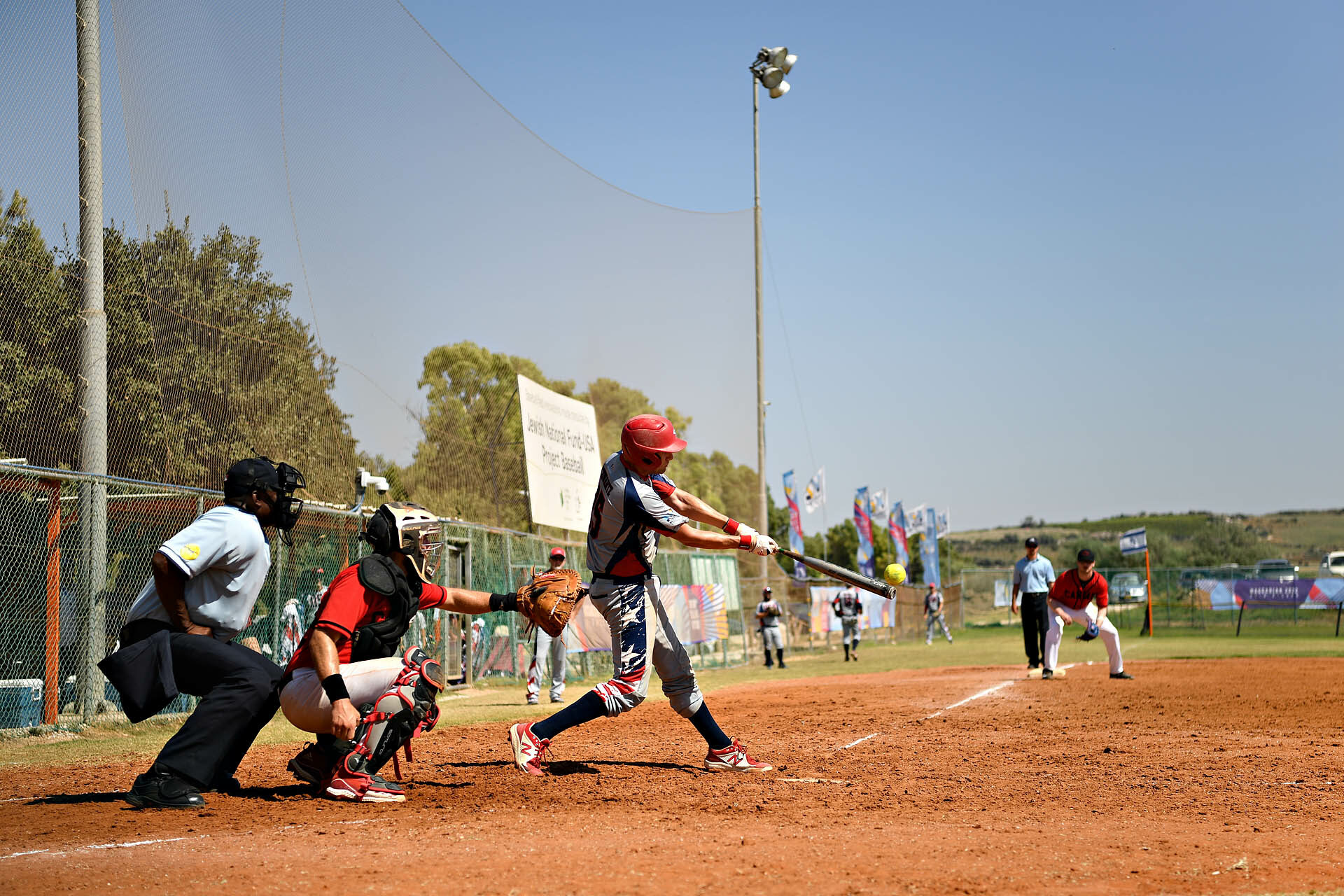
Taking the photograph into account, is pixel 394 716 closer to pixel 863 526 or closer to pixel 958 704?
pixel 958 704

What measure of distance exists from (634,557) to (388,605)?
1.47m

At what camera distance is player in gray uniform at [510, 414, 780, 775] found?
19.9 feet

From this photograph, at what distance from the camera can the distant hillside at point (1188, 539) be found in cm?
7688

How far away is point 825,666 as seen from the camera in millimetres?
22469

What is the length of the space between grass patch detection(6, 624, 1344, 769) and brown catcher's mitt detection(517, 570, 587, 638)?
11.2ft

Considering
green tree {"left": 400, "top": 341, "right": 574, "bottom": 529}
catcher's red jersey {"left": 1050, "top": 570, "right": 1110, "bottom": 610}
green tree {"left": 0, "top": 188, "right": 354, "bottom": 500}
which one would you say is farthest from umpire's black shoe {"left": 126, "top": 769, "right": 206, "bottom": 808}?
green tree {"left": 400, "top": 341, "right": 574, "bottom": 529}

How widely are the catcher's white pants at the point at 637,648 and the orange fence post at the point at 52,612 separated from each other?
18.9ft

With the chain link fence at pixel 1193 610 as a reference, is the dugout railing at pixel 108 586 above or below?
above

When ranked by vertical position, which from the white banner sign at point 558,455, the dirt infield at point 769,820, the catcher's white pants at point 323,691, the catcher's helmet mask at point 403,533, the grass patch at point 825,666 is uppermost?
the white banner sign at point 558,455

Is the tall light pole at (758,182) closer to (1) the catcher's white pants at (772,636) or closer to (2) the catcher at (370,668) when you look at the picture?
(1) the catcher's white pants at (772,636)

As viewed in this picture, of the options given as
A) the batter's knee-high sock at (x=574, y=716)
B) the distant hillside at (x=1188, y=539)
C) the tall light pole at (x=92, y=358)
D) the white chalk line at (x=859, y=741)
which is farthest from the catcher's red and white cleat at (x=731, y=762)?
the distant hillside at (x=1188, y=539)

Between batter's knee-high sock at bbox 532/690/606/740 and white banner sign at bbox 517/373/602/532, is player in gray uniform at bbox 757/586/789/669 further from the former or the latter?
batter's knee-high sock at bbox 532/690/606/740

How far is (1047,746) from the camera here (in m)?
7.79

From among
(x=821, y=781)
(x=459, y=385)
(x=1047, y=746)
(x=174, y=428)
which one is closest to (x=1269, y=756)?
(x=1047, y=746)
